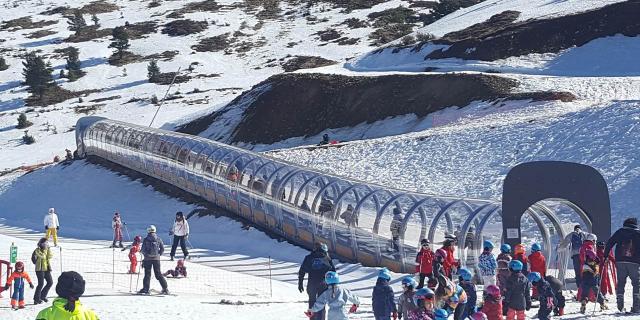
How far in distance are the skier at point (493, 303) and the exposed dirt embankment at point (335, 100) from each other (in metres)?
27.5

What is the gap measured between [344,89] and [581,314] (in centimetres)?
3734

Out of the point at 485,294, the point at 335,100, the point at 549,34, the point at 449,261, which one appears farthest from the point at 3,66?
the point at 485,294

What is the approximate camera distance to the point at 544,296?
13.5m

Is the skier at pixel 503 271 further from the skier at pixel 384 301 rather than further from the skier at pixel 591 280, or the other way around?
the skier at pixel 384 301

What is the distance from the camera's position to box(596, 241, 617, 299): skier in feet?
50.1

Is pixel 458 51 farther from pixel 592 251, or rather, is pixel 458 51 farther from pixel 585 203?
pixel 592 251

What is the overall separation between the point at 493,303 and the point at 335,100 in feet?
126

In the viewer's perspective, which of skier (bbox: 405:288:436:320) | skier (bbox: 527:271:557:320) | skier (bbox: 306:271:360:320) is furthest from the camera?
skier (bbox: 527:271:557:320)

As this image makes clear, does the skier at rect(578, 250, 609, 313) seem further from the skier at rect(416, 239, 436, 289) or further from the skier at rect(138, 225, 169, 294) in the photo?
the skier at rect(138, 225, 169, 294)

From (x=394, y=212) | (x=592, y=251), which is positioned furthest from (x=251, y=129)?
(x=592, y=251)

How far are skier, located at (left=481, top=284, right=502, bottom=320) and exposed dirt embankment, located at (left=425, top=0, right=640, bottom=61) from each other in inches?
1568

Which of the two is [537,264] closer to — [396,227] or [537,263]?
[537,263]

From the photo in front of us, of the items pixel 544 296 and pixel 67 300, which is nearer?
pixel 67 300

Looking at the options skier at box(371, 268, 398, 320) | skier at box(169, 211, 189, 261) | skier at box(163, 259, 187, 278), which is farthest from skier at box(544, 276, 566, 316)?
skier at box(169, 211, 189, 261)
